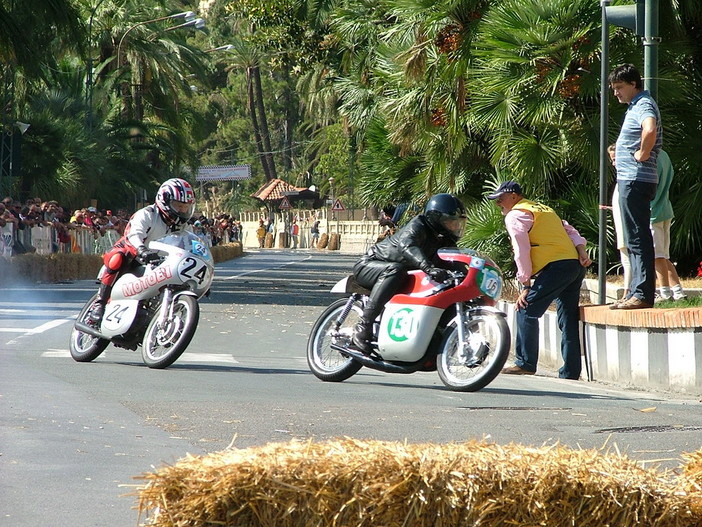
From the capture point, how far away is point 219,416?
7.73 m

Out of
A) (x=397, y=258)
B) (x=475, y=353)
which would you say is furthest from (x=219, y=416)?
(x=397, y=258)

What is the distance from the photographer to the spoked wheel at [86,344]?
11500mm

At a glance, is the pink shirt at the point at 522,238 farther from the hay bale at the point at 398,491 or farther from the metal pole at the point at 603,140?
the hay bale at the point at 398,491

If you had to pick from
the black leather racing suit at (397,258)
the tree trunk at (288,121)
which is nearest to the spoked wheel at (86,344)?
the black leather racing suit at (397,258)

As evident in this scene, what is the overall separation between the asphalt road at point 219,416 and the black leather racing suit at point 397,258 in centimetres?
67

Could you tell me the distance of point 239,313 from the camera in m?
20.2

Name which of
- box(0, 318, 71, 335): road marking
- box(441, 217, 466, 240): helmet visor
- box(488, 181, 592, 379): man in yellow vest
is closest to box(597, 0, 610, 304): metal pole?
box(488, 181, 592, 379): man in yellow vest

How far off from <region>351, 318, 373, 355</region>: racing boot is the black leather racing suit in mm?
37

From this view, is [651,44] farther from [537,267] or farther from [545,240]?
[537,267]

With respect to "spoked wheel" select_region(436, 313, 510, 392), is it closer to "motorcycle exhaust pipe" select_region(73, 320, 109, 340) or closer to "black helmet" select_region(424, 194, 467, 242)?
"black helmet" select_region(424, 194, 467, 242)

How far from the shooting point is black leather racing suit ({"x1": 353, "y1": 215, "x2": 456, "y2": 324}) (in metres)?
9.81

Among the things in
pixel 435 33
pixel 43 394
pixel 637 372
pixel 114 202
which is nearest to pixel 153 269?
pixel 43 394

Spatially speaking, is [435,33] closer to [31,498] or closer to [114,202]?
[31,498]

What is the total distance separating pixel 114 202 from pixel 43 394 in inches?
1798
